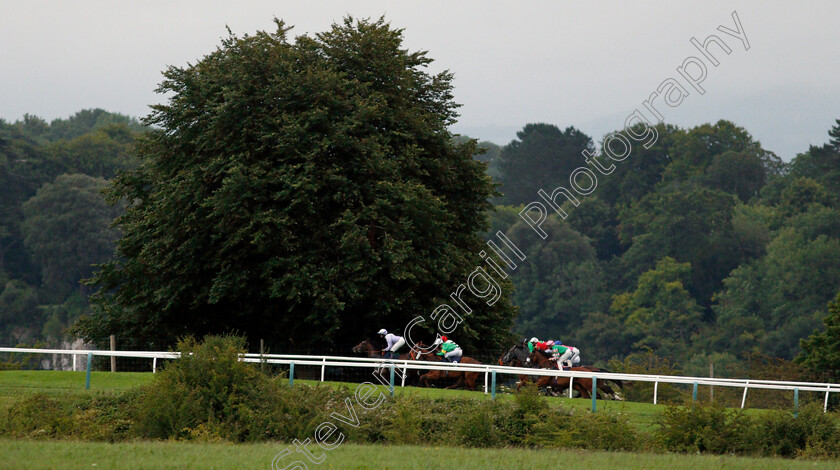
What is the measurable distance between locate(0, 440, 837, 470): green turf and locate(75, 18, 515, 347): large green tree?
12.0 meters

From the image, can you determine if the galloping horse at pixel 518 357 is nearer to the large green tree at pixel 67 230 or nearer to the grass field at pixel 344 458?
the grass field at pixel 344 458

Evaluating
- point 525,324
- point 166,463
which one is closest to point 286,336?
point 166,463

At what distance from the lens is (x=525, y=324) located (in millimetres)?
86875

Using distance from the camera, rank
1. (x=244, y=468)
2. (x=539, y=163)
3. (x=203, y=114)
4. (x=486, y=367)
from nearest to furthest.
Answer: (x=244, y=468) < (x=486, y=367) < (x=203, y=114) < (x=539, y=163)

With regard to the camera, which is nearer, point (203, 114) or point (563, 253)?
point (203, 114)

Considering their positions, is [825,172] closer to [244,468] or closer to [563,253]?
[563,253]

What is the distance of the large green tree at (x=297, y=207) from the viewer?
2942 cm

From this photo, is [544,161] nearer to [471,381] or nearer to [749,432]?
[471,381]

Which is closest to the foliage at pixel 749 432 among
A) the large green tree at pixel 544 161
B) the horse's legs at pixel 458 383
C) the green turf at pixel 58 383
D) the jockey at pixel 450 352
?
the horse's legs at pixel 458 383

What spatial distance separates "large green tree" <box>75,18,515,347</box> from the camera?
1158 inches

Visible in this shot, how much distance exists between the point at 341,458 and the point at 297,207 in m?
15.0

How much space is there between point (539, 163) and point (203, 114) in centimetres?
8133

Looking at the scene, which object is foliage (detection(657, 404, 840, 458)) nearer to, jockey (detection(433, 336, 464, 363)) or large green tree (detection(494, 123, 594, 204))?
jockey (detection(433, 336, 464, 363))

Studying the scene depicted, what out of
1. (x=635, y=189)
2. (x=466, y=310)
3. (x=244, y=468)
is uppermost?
(x=635, y=189)
